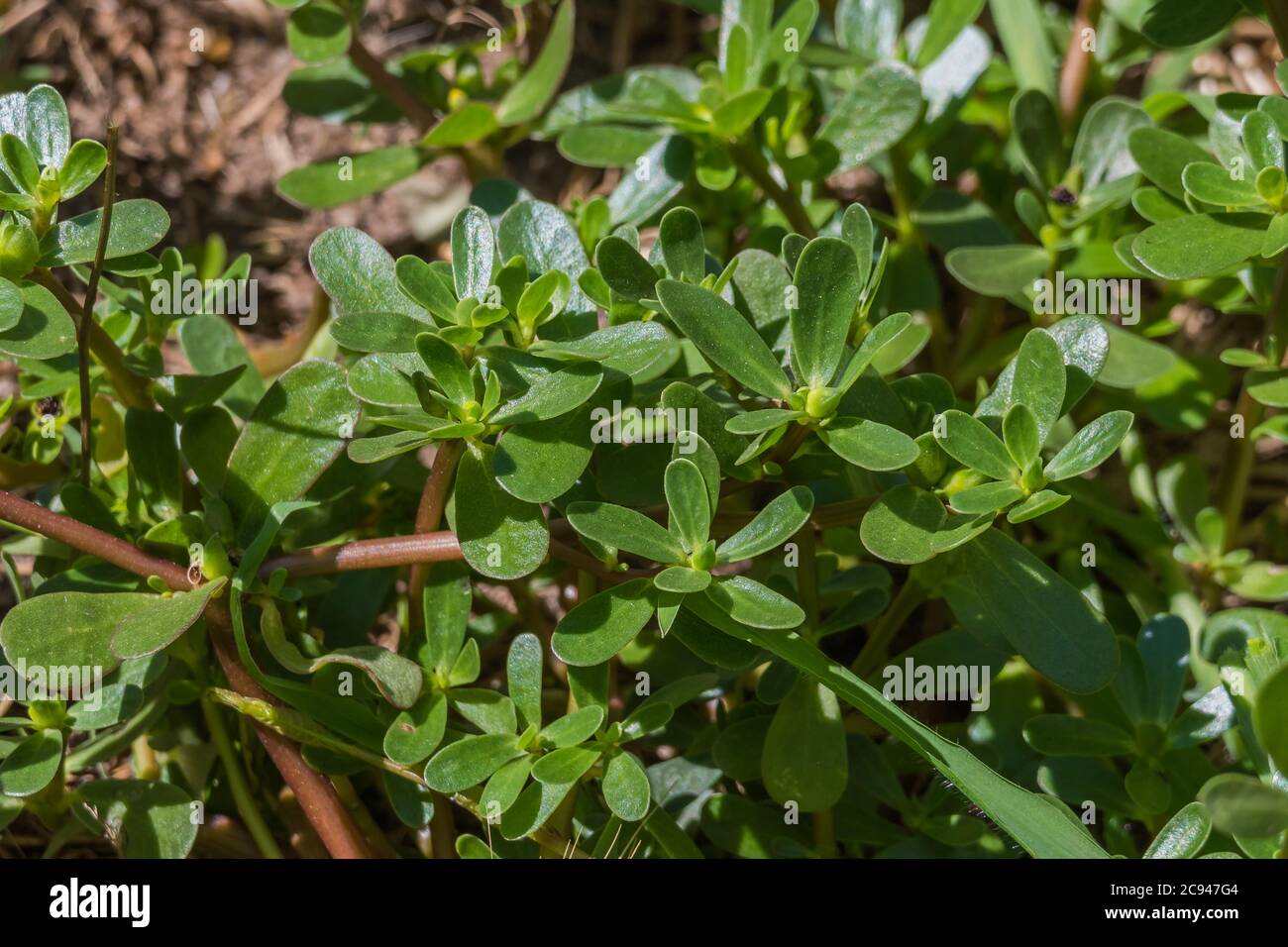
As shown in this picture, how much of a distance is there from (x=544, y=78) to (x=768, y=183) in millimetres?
420

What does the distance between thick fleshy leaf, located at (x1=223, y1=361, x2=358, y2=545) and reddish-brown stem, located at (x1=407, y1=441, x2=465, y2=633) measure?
0.13 metres

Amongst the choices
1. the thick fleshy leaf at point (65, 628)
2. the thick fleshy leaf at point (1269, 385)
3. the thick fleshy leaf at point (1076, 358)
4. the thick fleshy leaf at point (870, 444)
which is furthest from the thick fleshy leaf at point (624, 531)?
the thick fleshy leaf at point (1269, 385)

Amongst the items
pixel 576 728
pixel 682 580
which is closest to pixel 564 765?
pixel 576 728

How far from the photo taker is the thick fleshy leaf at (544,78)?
201 cm

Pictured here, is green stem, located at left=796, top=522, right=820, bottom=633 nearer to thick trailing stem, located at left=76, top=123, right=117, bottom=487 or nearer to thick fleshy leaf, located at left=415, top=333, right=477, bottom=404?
thick fleshy leaf, located at left=415, top=333, right=477, bottom=404

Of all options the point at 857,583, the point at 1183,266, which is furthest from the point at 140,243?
the point at 1183,266

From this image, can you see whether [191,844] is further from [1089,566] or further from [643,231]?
[1089,566]

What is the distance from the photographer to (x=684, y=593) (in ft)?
4.68

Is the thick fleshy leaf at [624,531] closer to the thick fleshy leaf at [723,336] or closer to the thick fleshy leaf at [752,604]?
the thick fleshy leaf at [752,604]

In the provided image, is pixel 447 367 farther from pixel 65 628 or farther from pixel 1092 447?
pixel 1092 447

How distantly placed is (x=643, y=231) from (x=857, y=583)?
869 mm

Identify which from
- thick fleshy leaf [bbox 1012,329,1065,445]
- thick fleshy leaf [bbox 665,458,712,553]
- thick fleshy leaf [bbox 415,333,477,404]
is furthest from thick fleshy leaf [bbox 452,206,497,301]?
thick fleshy leaf [bbox 1012,329,1065,445]

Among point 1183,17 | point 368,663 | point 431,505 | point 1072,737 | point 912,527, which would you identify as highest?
point 1183,17

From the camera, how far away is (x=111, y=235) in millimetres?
Answer: 1521
